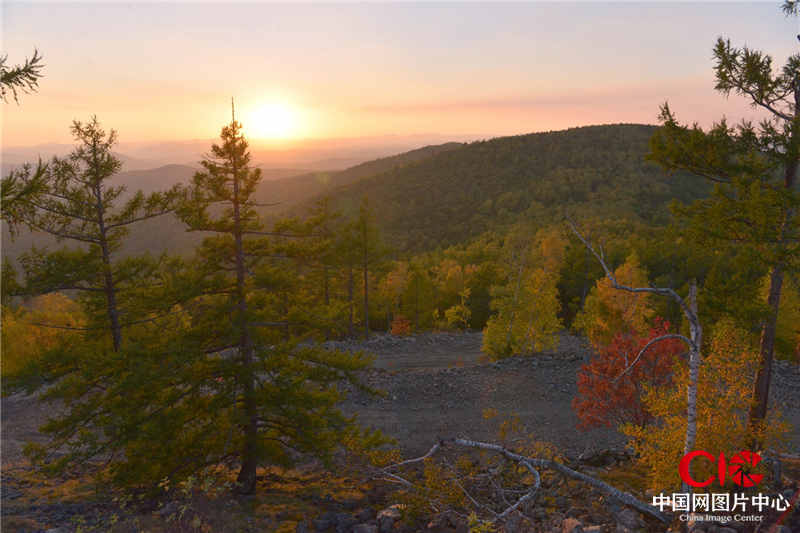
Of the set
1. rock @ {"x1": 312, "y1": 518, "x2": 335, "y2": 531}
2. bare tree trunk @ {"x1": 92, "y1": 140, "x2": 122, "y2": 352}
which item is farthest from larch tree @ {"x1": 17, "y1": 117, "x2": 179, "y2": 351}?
rock @ {"x1": 312, "y1": 518, "x2": 335, "y2": 531}

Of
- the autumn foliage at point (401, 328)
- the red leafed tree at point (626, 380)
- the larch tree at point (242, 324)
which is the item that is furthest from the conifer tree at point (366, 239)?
the larch tree at point (242, 324)

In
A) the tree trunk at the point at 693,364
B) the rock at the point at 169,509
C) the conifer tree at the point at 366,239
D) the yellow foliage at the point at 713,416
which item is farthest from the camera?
the conifer tree at the point at 366,239

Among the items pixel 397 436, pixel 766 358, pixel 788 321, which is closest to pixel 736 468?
pixel 766 358

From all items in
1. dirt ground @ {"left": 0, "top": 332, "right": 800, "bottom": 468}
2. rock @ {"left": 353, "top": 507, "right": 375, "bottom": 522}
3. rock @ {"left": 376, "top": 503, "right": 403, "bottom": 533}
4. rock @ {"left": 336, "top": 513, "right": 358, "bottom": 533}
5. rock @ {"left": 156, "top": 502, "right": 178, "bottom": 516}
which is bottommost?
dirt ground @ {"left": 0, "top": 332, "right": 800, "bottom": 468}

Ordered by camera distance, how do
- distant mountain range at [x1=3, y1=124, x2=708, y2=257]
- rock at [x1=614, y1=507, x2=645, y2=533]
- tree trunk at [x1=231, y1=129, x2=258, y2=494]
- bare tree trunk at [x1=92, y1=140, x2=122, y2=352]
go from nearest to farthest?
rock at [x1=614, y1=507, x2=645, y2=533], tree trunk at [x1=231, y1=129, x2=258, y2=494], bare tree trunk at [x1=92, y1=140, x2=122, y2=352], distant mountain range at [x1=3, y1=124, x2=708, y2=257]

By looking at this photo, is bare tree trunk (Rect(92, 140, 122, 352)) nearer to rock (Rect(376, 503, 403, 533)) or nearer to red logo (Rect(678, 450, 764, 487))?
rock (Rect(376, 503, 403, 533))

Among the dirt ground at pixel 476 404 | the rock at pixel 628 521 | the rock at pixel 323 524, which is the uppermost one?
the rock at pixel 628 521

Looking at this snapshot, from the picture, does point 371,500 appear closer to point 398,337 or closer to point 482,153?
point 398,337

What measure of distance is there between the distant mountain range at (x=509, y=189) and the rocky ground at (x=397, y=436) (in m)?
67.9

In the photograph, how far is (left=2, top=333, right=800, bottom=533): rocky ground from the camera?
1020cm

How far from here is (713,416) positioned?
931 cm

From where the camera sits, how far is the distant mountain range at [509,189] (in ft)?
331

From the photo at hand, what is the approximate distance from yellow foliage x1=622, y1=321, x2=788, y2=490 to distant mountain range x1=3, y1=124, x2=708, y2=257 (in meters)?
81.7

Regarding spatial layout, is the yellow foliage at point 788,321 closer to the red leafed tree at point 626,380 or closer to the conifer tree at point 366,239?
the red leafed tree at point 626,380
